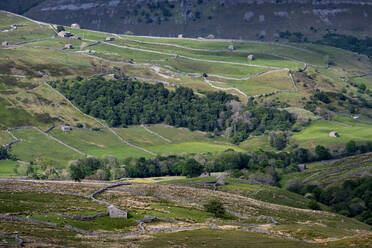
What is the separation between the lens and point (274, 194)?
162375 mm

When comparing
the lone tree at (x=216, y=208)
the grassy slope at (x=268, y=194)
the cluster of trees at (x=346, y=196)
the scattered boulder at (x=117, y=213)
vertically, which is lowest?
the cluster of trees at (x=346, y=196)

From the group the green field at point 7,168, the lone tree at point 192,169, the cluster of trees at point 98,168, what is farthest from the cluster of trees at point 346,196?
the green field at point 7,168

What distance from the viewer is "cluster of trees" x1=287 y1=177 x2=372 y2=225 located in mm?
166212

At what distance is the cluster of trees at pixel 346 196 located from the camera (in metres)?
166

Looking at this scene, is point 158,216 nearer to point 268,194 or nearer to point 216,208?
point 216,208

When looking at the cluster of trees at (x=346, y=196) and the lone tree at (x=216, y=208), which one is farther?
the cluster of trees at (x=346, y=196)

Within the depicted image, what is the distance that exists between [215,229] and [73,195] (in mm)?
28775

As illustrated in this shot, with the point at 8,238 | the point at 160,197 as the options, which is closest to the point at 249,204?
the point at 160,197

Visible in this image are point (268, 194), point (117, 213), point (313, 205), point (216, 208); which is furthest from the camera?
point (268, 194)

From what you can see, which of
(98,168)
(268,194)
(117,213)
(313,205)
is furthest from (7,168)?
(117,213)

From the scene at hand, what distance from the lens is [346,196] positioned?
17675cm

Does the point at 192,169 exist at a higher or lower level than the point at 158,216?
lower

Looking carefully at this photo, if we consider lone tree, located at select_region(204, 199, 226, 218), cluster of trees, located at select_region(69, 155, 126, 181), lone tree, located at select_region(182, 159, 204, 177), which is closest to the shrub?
lone tree, located at select_region(182, 159, 204, 177)

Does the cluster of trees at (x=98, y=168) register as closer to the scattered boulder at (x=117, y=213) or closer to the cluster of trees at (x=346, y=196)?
the cluster of trees at (x=346, y=196)
